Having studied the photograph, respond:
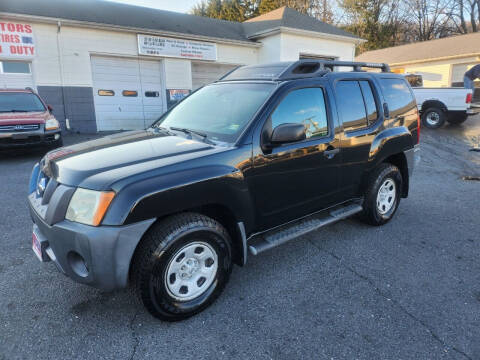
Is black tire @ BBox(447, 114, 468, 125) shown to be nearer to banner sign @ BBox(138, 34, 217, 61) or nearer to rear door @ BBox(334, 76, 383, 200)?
banner sign @ BBox(138, 34, 217, 61)

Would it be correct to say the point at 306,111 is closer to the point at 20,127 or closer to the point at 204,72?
the point at 20,127

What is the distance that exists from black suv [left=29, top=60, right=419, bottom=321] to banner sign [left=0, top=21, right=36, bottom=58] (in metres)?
10.3

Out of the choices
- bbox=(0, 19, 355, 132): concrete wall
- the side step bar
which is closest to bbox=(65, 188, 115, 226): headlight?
the side step bar

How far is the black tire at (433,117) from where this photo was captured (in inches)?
522

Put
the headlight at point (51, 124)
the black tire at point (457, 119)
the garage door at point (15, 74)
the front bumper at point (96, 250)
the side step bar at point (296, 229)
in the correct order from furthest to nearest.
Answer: the black tire at point (457, 119) < the garage door at point (15, 74) < the headlight at point (51, 124) < the side step bar at point (296, 229) < the front bumper at point (96, 250)

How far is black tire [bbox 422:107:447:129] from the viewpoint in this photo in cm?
1325

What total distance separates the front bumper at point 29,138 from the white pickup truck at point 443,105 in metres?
12.7

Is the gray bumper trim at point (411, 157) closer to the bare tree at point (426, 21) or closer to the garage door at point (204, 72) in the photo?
the garage door at point (204, 72)

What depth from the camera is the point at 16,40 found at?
36.3 ft

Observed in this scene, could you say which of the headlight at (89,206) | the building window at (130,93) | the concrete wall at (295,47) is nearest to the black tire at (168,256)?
the headlight at (89,206)

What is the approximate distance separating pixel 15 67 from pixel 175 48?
581 centimetres

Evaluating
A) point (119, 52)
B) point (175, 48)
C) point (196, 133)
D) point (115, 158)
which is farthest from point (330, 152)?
point (175, 48)

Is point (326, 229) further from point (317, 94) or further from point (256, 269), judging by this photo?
point (317, 94)

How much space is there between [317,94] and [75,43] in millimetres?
11556
